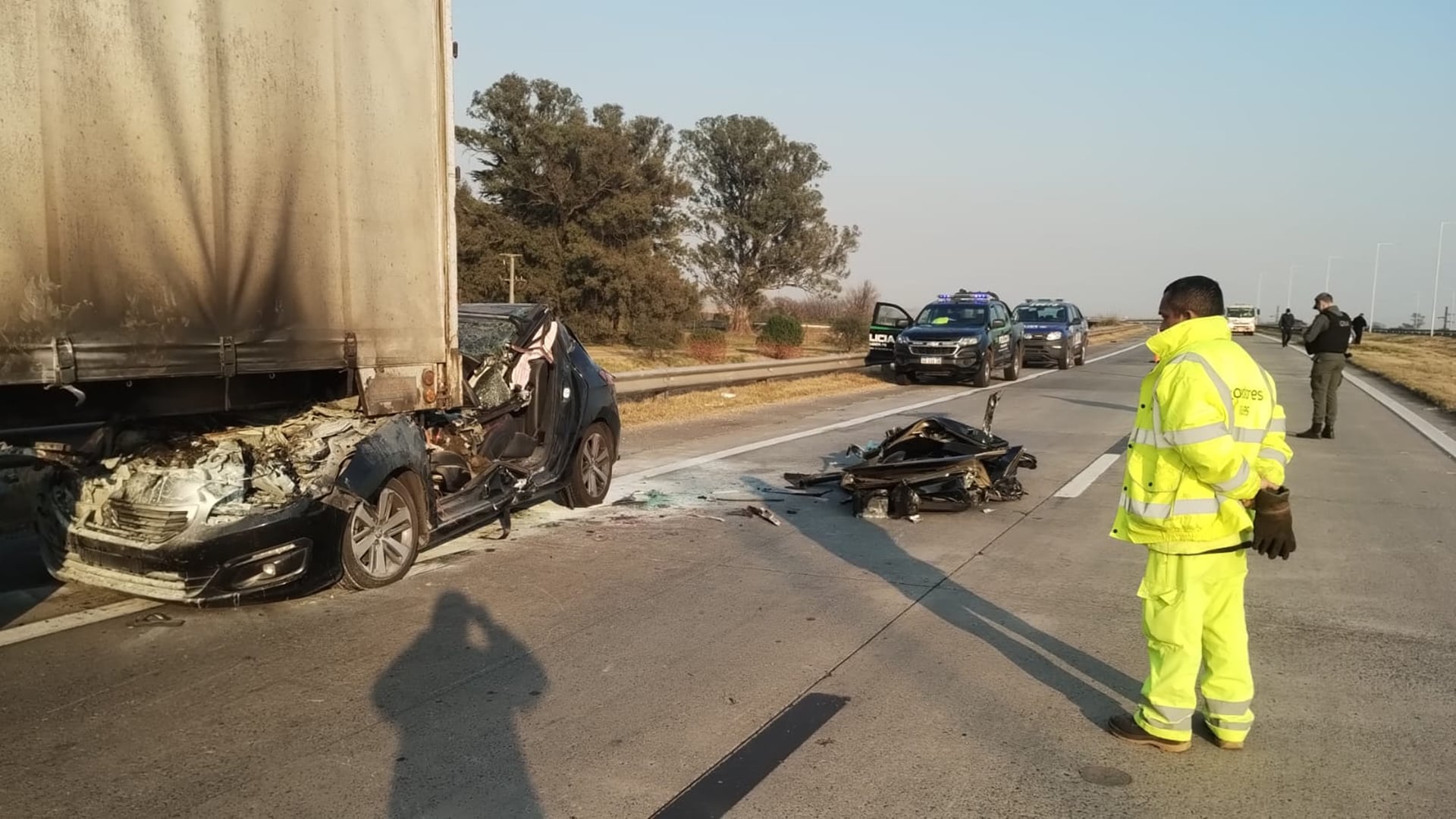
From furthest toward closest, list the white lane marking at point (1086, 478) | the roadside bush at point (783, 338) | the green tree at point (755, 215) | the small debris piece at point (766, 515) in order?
1. the green tree at point (755, 215)
2. the roadside bush at point (783, 338)
3. the white lane marking at point (1086, 478)
4. the small debris piece at point (766, 515)

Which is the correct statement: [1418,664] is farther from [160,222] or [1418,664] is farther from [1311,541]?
[160,222]

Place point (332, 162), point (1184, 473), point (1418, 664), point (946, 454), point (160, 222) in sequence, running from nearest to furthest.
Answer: point (1184, 473), point (160, 222), point (1418, 664), point (332, 162), point (946, 454)

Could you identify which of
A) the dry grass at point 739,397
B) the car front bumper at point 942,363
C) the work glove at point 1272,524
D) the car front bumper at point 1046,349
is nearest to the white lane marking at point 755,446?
the car front bumper at point 942,363

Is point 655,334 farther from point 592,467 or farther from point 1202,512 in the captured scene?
point 1202,512

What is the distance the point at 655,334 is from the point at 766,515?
27045 mm

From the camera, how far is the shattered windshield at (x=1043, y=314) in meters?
29.7

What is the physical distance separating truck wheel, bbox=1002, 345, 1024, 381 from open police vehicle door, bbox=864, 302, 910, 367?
8.44ft

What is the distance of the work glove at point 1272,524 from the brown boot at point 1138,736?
799mm

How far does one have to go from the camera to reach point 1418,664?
4.99 meters

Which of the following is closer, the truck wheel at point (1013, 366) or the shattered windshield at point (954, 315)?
the shattered windshield at point (954, 315)

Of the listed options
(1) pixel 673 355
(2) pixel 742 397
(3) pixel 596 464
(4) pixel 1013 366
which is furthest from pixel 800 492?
(1) pixel 673 355

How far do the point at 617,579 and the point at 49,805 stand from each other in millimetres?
3363

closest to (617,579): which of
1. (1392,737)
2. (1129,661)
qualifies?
(1129,661)

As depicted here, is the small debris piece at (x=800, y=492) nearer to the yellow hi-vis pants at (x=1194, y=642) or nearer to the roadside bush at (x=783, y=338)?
the yellow hi-vis pants at (x=1194, y=642)
